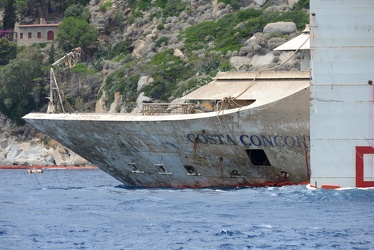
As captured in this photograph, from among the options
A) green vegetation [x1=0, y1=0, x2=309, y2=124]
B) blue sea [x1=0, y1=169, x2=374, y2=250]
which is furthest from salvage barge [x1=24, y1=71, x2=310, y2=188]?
green vegetation [x1=0, y1=0, x2=309, y2=124]

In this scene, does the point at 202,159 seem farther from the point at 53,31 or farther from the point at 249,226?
the point at 53,31

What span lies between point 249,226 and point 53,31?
78.2 meters

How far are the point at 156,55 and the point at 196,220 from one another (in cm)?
5572

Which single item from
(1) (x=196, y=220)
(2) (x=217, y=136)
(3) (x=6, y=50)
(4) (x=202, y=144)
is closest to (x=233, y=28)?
(3) (x=6, y=50)

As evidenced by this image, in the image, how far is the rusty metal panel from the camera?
44.9 m

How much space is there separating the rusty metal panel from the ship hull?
204cm

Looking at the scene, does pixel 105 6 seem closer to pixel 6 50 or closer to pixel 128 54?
pixel 6 50

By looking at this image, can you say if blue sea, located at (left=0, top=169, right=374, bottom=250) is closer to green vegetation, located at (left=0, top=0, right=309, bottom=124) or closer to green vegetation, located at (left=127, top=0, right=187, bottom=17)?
green vegetation, located at (left=0, top=0, right=309, bottom=124)

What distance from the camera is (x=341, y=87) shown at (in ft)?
148

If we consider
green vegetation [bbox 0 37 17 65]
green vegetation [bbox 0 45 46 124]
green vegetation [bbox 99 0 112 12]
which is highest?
green vegetation [bbox 99 0 112 12]

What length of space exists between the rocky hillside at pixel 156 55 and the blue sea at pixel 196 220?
112 ft

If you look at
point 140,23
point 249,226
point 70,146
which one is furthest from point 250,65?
point 249,226

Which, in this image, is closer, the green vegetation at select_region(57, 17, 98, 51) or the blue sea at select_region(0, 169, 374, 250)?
the blue sea at select_region(0, 169, 374, 250)

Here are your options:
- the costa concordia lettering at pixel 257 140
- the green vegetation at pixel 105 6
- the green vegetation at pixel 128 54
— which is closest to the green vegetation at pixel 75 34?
the green vegetation at pixel 128 54
